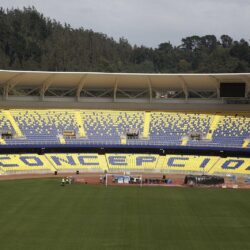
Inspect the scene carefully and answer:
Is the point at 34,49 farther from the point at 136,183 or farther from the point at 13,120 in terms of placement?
the point at 136,183

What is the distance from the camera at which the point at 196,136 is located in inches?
2579

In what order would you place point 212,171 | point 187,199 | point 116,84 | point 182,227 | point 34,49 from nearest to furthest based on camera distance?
point 182,227 < point 187,199 < point 212,171 < point 116,84 < point 34,49

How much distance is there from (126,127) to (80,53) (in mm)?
87052

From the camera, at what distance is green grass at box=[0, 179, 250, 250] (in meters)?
28.2

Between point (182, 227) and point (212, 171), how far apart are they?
27.9 meters

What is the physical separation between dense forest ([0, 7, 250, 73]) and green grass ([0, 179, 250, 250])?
293 ft

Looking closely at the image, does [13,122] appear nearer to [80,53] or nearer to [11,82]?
[11,82]

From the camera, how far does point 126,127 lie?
221 ft

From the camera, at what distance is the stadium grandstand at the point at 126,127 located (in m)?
60.9

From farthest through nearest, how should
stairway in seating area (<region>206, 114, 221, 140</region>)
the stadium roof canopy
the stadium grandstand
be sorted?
the stadium roof canopy < stairway in seating area (<region>206, 114, 221, 140</region>) < the stadium grandstand

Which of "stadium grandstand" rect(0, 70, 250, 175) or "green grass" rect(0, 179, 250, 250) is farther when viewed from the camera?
"stadium grandstand" rect(0, 70, 250, 175)

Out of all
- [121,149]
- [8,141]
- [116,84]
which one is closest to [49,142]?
[8,141]

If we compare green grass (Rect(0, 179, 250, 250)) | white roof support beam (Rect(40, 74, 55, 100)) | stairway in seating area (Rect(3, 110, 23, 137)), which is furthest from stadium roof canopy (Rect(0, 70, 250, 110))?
green grass (Rect(0, 179, 250, 250))

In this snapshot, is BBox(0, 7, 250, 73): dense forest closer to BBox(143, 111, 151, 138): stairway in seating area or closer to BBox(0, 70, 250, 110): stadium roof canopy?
BBox(0, 70, 250, 110): stadium roof canopy
